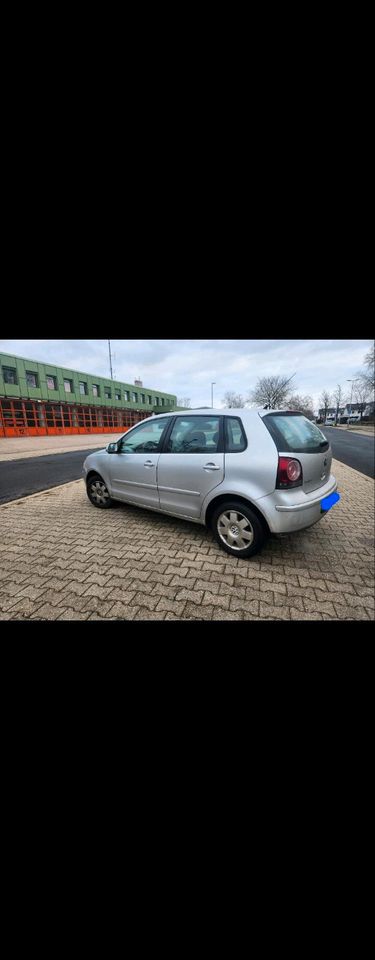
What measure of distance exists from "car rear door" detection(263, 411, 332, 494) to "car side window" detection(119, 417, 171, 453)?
1.16 meters

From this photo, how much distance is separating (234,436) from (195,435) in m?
→ 0.45

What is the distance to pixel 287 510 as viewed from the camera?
2.38 metres

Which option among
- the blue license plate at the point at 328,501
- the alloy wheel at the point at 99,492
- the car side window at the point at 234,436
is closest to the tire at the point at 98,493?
the alloy wheel at the point at 99,492

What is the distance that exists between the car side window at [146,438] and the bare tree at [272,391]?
1083mm

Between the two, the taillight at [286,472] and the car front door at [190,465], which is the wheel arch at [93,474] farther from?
the taillight at [286,472]

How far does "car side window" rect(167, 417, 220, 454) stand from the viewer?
2797 millimetres

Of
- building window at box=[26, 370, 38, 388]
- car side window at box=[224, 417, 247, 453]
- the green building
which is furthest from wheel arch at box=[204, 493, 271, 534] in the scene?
building window at box=[26, 370, 38, 388]

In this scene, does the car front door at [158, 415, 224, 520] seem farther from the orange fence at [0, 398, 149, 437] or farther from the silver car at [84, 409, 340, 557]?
the orange fence at [0, 398, 149, 437]

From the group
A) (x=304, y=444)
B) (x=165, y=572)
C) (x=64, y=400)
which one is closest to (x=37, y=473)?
(x=64, y=400)

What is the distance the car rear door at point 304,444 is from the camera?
2.44 m
